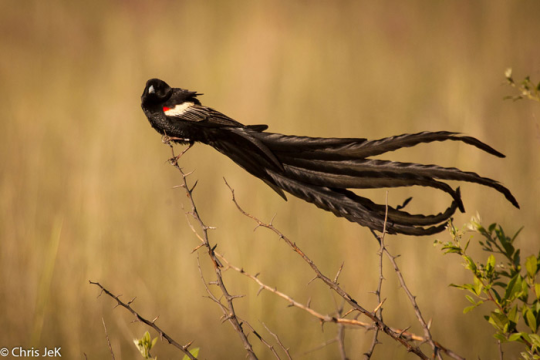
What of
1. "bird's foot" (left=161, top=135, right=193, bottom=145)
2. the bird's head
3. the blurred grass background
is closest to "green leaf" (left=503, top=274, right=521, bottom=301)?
"bird's foot" (left=161, top=135, right=193, bottom=145)

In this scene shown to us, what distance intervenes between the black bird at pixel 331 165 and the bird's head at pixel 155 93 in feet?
0.11

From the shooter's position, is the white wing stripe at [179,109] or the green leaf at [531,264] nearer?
the green leaf at [531,264]

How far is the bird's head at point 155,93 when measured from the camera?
1655 mm

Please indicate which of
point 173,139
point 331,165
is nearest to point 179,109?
point 173,139

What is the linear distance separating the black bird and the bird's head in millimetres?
34

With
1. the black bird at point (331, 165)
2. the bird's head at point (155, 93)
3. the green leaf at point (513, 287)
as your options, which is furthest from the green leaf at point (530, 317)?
the bird's head at point (155, 93)

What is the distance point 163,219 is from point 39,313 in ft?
2.78

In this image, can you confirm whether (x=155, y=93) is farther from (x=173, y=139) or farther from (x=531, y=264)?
(x=531, y=264)

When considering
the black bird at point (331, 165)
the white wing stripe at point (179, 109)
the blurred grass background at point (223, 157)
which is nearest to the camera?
the black bird at point (331, 165)

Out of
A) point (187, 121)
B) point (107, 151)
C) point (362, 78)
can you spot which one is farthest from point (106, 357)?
point (362, 78)

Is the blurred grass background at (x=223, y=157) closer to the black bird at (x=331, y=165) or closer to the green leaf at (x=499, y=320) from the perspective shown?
the black bird at (x=331, y=165)

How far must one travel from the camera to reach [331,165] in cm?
131

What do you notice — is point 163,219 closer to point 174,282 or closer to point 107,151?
point 174,282

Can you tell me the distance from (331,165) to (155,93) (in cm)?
66
